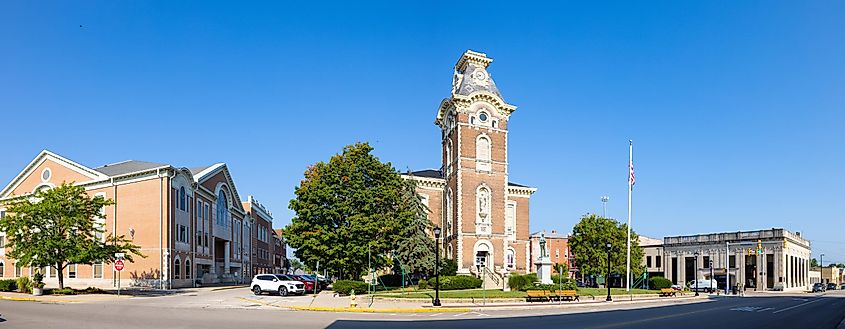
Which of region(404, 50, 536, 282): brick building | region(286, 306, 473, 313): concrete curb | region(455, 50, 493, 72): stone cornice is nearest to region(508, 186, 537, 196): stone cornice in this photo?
region(404, 50, 536, 282): brick building

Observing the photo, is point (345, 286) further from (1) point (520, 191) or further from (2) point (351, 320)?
(1) point (520, 191)

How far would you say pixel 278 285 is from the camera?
40.6 meters

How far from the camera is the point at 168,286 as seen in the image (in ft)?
168

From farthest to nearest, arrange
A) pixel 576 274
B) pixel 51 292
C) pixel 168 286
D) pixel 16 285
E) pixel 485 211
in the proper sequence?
1. pixel 576 274
2. pixel 485 211
3. pixel 168 286
4. pixel 16 285
5. pixel 51 292

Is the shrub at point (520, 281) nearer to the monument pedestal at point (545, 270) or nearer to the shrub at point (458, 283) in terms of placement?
the monument pedestal at point (545, 270)

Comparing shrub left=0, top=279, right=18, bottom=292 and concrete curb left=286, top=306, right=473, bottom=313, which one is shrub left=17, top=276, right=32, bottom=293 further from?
concrete curb left=286, top=306, right=473, bottom=313

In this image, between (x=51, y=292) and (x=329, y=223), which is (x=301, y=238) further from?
(x=51, y=292)

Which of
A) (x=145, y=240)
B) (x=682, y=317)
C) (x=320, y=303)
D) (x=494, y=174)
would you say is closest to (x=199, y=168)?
(x=145, y=240)

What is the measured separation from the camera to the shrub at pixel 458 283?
4650 cm

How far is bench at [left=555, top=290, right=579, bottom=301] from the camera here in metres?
36.8

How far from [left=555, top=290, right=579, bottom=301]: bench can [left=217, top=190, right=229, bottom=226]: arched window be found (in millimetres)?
40640

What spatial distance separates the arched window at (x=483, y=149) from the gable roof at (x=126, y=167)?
91.2ft

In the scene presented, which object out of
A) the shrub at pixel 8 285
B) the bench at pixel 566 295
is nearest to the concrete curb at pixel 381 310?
the bench at pixel 566 295

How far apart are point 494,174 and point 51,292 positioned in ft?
126
